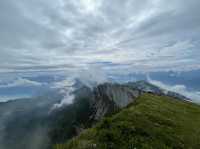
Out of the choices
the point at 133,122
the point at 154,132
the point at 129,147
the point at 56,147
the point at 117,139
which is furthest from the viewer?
the point at 133,122

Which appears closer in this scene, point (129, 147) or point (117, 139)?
point (129, 147)

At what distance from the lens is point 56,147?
1622 cm

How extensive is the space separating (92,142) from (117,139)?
198 centimetres

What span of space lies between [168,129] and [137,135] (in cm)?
456

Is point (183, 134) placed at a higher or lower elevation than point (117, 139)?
lower

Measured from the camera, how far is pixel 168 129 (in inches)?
749

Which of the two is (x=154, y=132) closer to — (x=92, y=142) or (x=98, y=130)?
(x=98, y=130)

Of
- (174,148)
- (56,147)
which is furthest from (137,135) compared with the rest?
(56,147)

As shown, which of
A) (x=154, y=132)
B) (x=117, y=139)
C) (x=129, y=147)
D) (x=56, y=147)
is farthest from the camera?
(x=154, y=132)

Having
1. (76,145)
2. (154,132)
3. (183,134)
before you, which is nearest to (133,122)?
(154,132)

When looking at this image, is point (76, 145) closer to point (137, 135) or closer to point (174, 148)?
point (137, 135)

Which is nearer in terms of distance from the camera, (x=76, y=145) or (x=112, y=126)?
(x=76, y=145)

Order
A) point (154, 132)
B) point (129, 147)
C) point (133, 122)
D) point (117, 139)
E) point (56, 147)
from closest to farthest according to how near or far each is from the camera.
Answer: point (129, 147) < point (117, 139) < point (56, 147) < point (154, 132) < point (133, 122)

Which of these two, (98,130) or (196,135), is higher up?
(98,130)
